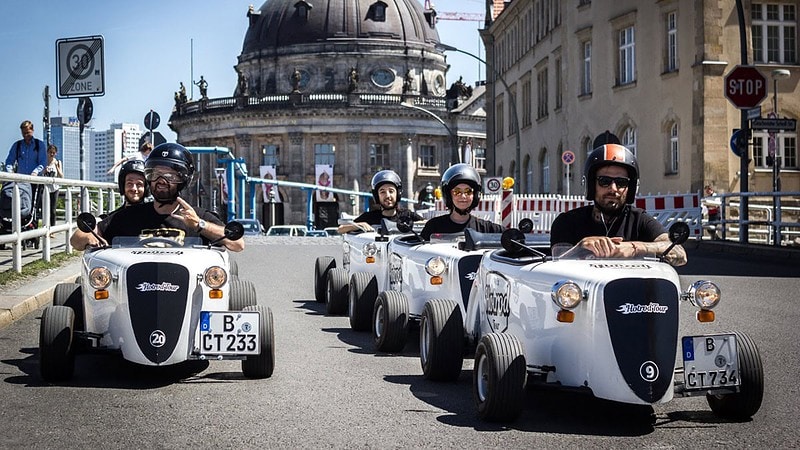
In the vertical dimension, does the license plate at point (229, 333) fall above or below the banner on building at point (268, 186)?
below

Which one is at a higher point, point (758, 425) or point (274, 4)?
point (274, 4)

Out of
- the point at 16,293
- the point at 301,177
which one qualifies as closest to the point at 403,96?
the point at 301,177

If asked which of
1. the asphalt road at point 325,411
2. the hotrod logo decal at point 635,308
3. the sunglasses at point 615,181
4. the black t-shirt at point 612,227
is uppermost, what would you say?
the sunglasses at point 615,181

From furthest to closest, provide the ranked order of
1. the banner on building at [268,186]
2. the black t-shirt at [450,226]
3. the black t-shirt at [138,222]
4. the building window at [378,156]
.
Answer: the building window at [378,156], the banner on building at [268,186], the black t-shirt at [450,226], the black t-shirt at [138,222]

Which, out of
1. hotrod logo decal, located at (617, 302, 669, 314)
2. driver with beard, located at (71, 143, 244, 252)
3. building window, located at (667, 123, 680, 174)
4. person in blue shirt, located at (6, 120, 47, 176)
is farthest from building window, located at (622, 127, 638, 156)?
hotrod logo decal, located at (617, 302, 669, 314)

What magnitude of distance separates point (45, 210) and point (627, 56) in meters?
29.4

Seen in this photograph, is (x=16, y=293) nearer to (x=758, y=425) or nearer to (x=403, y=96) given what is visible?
(x=758, y=425)

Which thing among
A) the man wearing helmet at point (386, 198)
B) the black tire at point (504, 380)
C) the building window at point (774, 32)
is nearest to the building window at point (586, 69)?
the building window at point (774, 32)

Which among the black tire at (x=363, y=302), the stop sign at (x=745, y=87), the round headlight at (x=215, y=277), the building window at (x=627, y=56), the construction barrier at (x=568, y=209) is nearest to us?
the round headlight at (x=215, y=277)

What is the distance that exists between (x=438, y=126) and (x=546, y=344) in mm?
118132

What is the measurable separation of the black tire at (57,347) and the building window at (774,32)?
109 feet

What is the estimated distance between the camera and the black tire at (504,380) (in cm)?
693

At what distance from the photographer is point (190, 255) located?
8.64m

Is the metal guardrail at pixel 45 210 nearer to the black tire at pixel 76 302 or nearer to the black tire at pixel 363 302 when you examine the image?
the black tire at pixel 363 302
